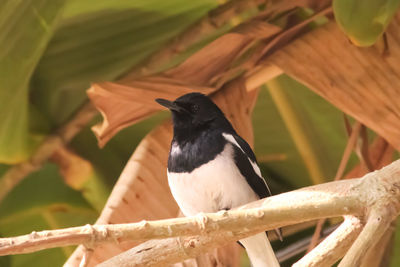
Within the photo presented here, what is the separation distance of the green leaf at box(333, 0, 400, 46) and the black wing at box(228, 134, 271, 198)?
456 millimetres

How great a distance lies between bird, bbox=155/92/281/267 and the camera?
6.01 feet

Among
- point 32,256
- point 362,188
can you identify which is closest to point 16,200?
point 32,256

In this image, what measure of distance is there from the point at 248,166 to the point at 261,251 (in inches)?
9.1

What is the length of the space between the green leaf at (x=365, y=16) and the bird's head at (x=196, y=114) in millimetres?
506

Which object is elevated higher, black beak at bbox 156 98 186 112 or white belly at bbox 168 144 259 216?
black beak at bbox 156 98 186 112

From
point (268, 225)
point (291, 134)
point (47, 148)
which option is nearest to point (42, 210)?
point (47, 148)

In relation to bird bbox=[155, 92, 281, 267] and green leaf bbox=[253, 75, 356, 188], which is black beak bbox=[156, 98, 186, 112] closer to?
bird bbox=[155, 92, 281, 267]

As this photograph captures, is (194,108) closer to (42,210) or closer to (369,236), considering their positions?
(42,210)

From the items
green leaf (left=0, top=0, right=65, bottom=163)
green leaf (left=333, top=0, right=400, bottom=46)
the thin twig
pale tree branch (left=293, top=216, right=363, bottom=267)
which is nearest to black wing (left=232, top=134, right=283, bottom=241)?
the thin twig

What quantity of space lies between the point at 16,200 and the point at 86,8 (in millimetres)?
644

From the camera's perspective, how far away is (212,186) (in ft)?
6.04

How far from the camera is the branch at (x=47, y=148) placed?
6.94 ft

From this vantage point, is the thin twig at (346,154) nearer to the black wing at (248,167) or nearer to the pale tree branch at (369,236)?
the black wing at (248,167)

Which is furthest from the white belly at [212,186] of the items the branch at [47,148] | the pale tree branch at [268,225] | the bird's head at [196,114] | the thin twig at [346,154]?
the pale tree branch at [268,225]
